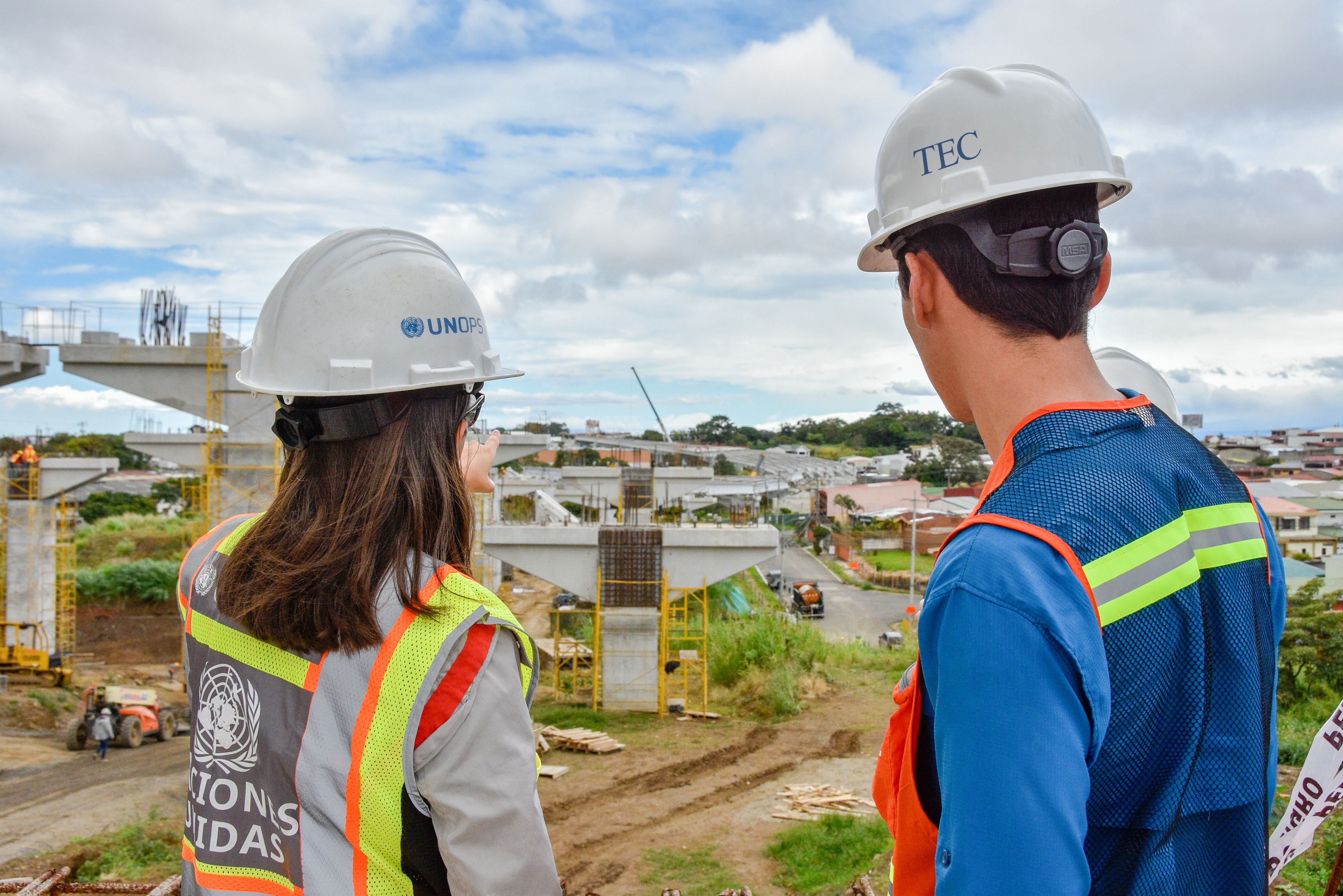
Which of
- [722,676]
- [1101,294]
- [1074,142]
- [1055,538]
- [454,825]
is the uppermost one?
[1074,142]

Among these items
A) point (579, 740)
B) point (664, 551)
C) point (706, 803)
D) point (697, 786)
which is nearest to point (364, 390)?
point (706, 803)

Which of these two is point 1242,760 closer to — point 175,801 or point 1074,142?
point 1074,142

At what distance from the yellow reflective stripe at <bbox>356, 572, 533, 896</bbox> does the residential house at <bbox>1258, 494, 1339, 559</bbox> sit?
39423 millimetres

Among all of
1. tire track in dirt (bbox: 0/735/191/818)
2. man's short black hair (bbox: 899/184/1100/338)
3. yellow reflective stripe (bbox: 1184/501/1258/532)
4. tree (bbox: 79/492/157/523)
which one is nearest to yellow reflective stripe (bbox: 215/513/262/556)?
man's short black hair (bbox: 899/184/1100/338)

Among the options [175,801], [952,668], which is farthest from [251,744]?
[175,801]

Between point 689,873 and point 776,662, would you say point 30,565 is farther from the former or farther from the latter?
point 689,873

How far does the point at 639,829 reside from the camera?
1205cm

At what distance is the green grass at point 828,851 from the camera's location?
9555 millimetres

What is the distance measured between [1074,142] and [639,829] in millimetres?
12091

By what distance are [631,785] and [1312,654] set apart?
12.7 m

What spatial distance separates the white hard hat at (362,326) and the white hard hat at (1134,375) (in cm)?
330

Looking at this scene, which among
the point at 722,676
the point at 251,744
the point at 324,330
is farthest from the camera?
the point at 722,676

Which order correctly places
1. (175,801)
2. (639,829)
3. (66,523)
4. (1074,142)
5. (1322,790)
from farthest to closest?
1. (66,523)
2. (175,801)
3. (639,829)
4. (1322,790)
5. (1074,142)

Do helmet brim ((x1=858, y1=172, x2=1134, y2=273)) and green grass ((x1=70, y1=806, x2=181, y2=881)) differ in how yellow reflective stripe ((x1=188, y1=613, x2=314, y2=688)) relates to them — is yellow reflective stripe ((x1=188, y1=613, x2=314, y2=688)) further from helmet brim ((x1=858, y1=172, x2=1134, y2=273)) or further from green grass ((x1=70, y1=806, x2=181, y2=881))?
green grass ((x1=70, y1=806, x2=181, y2=881))
